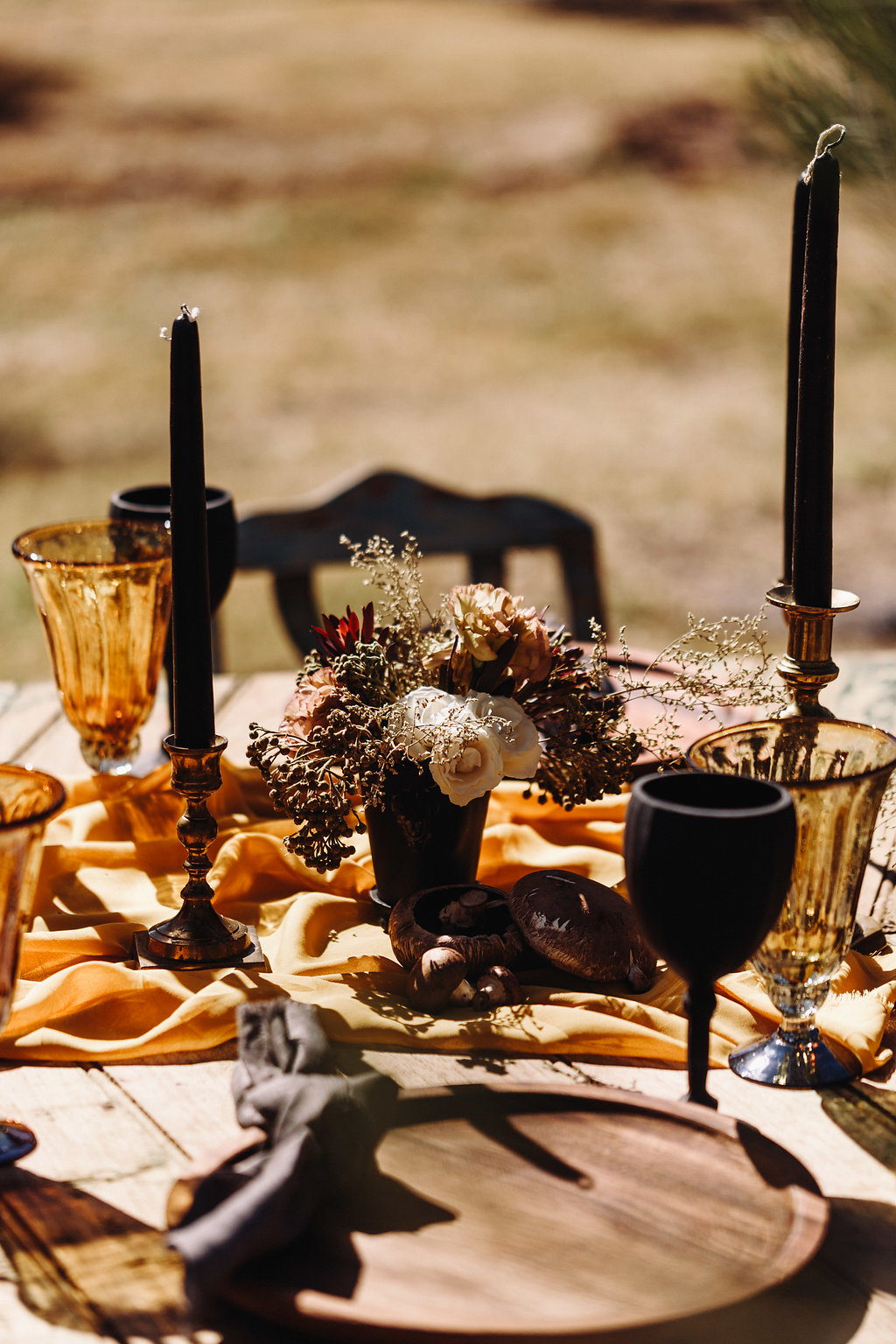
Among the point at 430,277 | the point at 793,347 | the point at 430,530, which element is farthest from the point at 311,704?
the point at 430,277

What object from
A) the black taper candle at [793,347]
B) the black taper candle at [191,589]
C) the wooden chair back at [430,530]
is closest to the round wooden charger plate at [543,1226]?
the black taper candle at [191,589]

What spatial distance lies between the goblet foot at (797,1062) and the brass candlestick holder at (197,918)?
376mm

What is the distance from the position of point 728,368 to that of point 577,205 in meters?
2.59

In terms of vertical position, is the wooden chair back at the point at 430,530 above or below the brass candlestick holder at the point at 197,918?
above

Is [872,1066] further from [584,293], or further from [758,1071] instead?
[584,293]

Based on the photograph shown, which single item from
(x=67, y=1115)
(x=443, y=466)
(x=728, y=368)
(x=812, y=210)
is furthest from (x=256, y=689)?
(x=728, y=368)

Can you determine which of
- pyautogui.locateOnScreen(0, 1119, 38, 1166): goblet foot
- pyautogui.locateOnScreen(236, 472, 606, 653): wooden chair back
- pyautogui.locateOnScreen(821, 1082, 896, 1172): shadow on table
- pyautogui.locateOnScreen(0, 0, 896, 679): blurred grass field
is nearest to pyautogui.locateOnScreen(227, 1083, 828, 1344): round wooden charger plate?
pyautogui.locateOnScreen(821, 1082, 896, 1172): shadow on table

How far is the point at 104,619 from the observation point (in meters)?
1.26

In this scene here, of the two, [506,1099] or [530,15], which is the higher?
[530,15]

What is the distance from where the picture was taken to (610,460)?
8.30 metres

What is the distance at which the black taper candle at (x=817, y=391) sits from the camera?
90cm

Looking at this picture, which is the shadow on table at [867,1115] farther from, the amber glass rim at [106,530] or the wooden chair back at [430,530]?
the wooden chair back at [430,530]

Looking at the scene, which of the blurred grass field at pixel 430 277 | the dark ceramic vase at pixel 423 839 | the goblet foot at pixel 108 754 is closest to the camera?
the dark ceramic vase at pixel 423 839

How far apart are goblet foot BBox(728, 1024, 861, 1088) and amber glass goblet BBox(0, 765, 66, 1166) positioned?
1.54ft
